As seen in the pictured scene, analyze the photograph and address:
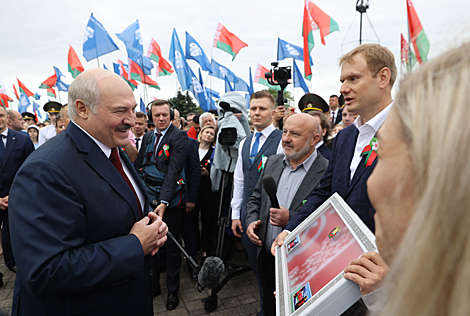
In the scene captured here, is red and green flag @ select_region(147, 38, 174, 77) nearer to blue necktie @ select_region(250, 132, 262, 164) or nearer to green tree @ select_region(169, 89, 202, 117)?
blue necktie @ select_region(250, 132, 262, 164)

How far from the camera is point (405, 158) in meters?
0.53

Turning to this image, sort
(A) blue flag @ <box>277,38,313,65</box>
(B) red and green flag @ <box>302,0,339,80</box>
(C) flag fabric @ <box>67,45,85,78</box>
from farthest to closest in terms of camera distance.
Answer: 1. (C) flag fabric @ <box>67,45,85,78</box>
2. (A) blue flag @ <box>277,38,313,65</box>
3. (B) red and green flag @ <box>302,0,339,80</box>

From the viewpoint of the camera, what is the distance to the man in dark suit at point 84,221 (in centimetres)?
136

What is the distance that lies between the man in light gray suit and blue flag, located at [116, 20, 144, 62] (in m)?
12.1

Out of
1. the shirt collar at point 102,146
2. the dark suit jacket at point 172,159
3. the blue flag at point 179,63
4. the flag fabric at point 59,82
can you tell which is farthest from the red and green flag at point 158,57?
the shirt collar at point 102,146

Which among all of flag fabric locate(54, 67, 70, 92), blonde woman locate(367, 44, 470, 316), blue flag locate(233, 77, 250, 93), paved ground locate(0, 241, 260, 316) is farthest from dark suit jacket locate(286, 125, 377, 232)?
flag fabric locate(54, 67, 70, 92)

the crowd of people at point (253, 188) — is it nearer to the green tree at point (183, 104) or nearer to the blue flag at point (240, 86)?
the blue flag at point (240, 86)

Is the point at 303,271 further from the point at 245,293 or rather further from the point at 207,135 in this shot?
the point at 207,135

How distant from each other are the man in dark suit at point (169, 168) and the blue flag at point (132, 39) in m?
9.95

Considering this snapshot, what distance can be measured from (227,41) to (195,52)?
1704 millimetres

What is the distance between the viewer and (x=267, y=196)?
106 inches

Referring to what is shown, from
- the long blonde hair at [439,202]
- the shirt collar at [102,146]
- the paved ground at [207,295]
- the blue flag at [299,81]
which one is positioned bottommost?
the paved ground at [207,295]

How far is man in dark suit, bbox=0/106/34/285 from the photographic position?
407cm

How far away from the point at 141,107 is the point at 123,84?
57.7 ft
